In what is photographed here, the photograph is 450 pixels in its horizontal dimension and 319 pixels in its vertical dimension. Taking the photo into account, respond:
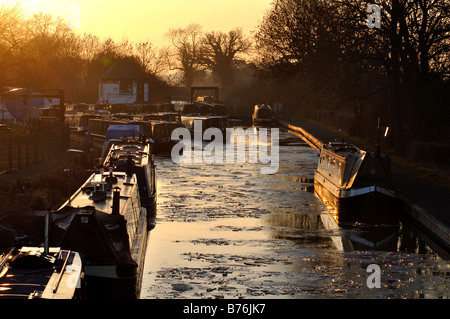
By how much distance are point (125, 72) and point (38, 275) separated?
305 feet

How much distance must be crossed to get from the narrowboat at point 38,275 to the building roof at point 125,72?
300ft

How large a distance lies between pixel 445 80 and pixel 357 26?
7640mm

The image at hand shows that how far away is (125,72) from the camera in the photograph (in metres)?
101

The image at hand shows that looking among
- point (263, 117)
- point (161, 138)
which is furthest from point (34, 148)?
point (263, 117)

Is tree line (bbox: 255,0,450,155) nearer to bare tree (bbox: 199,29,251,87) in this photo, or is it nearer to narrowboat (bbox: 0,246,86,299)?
narrowboat (bbox: 0,246,86,299)

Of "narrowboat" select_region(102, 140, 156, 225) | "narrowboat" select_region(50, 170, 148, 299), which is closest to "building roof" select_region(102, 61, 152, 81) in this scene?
"narrowboat" select_region(102, 140, 156, 225)

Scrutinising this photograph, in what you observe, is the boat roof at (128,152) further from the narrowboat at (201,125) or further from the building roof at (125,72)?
the building roof at (125,72)

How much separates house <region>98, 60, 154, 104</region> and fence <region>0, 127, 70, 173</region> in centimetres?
6061

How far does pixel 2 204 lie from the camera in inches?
817

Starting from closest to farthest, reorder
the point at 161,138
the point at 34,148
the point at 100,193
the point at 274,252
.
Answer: the point at 100,193 < the point at 274,252 < the point at 34,148 < the point at 161,138

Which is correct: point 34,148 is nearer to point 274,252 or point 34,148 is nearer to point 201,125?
point 274,252

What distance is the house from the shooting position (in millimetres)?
101312

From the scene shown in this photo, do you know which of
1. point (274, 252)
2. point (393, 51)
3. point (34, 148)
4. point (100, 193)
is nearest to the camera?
point (100, 193)

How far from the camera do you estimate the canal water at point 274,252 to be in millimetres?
16263
